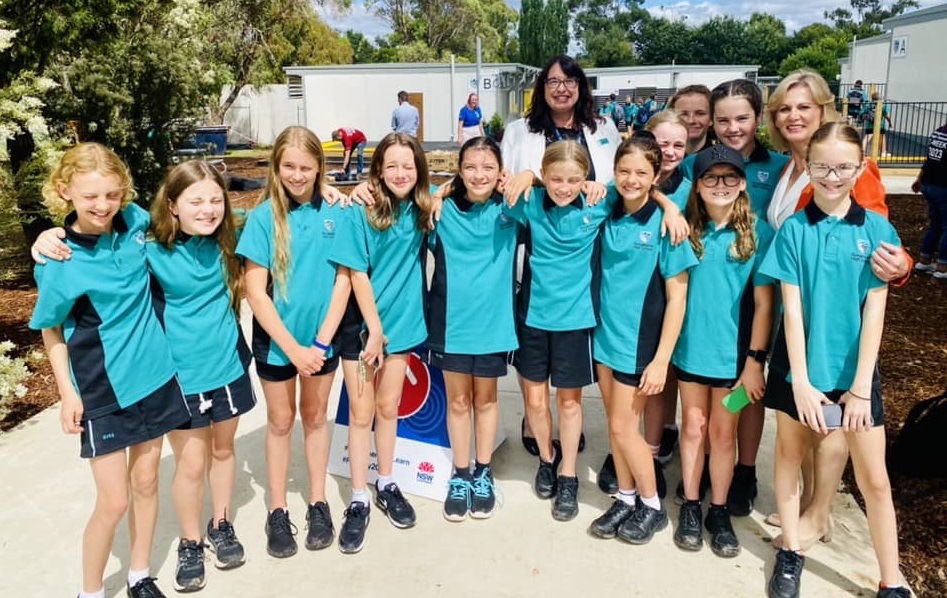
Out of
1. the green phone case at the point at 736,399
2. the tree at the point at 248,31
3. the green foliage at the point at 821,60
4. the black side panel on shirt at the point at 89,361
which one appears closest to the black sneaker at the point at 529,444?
the green phone case at the point at 736,399

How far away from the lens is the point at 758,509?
12.5 ft

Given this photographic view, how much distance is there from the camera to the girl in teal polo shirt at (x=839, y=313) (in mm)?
2840

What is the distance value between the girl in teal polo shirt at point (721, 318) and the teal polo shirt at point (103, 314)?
228 centimetres

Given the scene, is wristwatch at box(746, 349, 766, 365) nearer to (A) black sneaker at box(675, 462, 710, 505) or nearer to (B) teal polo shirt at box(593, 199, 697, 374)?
(B) teal polo shirt at box(593, 199, 697, 374)

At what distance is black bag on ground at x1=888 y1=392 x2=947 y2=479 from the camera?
153 inches

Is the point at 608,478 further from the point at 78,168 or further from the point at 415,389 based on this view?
the point at 78,168

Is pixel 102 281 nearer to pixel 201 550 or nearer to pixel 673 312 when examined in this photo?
pixel 201 550

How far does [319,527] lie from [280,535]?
0.18m

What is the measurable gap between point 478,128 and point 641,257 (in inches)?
705

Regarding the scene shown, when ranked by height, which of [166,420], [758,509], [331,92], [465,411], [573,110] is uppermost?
[331,92]

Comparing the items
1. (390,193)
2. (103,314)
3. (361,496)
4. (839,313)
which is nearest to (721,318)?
(839,313)

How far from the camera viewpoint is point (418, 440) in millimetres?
4211

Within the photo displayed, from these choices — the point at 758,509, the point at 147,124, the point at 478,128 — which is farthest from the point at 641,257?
the point at 478,128

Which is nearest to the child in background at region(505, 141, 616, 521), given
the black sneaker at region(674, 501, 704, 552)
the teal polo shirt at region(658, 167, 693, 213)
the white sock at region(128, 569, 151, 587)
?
the teal polo shirt at region(658, 167, 693, 213)
